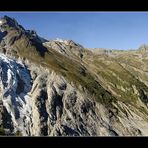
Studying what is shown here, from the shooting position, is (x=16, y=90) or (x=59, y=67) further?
(x=59, y=67)

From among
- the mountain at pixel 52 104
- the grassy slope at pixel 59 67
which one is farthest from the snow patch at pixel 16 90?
the grassy slope at pixel 59 67

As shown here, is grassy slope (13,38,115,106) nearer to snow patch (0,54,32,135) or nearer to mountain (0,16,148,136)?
mountain (0,16,148,136)

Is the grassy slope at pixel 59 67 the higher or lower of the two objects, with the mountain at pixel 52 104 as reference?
higher

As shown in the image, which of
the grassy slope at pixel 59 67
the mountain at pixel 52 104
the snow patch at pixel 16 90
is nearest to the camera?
the snow patch at pixel 16 90

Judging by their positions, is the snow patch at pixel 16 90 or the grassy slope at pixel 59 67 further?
the grassy slope at pixel 59 67

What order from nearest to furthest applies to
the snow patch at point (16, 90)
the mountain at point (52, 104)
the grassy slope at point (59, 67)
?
the snow patch at point (16, 90)
the mountain at point (52, 104)
the grassy slope at point (59, 67)

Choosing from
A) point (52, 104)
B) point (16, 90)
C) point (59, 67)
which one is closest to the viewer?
point (52, 104)

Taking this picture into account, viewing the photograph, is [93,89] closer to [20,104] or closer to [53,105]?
[53,105]

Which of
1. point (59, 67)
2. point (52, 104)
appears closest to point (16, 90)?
point (52, 104)

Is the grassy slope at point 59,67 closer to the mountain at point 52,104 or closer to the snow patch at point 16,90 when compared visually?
the mountain at point 52,104

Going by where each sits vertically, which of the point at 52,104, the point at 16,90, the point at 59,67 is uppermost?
the point at 59,67

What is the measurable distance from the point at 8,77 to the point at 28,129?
Result: 84.4 feet

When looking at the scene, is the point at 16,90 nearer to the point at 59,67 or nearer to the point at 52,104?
the point at 52,104
